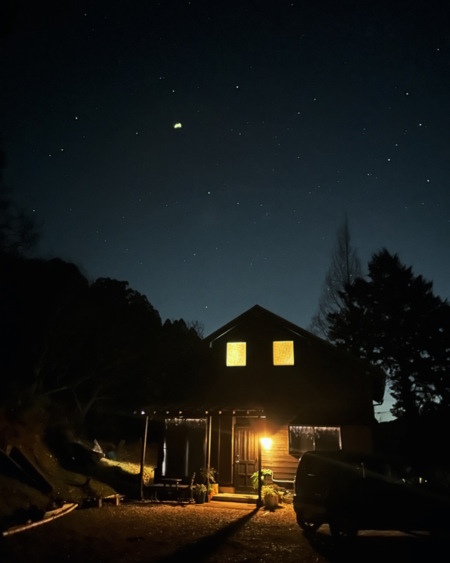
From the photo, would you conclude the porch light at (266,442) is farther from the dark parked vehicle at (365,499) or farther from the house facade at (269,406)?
the dark parked vehicle at (365,499)

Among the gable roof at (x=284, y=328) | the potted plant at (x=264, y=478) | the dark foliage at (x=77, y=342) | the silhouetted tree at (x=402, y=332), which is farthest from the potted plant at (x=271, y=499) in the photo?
the silhouetted tree at (x=402, y=332)

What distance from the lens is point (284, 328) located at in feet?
64.7

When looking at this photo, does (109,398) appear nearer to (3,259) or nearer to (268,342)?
(3,259)

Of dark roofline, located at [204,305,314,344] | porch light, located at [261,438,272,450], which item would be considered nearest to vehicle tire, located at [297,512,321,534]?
porch light, located at [261,438,272,450]

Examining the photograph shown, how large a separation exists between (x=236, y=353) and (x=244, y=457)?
4.81 meters

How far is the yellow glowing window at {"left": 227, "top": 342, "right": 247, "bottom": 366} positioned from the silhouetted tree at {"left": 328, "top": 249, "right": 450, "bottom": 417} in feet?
51.7

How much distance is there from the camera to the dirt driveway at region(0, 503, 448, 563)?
8.03 metres

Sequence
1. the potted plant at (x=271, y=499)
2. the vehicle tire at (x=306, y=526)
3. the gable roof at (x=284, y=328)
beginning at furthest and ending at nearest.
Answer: the gable roof at (x=284, y=328)
the potted plant at (x=271, y=499)
the vehicle tire at (x=306, y=526)

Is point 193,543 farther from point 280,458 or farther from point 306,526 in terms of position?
point 280,458

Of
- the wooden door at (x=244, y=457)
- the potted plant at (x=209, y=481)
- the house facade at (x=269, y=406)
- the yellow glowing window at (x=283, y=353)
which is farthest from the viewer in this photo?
the yellow glowing window at (x=283, y=353)

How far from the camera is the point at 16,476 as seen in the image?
13.9 metres

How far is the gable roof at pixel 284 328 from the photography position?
18641 mm

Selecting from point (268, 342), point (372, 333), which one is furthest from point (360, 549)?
point (372, 333)

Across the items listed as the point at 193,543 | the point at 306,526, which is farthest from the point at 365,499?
the point at 193,543
